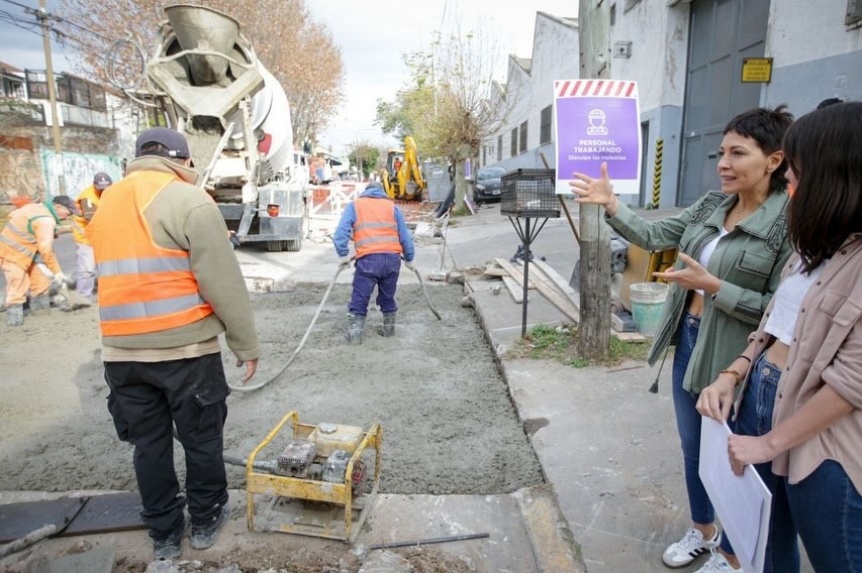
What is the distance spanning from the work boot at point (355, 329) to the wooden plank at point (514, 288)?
1.98 meters

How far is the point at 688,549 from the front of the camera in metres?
2.40

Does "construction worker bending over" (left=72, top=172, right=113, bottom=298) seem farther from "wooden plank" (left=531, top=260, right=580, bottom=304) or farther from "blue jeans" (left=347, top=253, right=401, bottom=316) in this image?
"wooden plank" (left=531, top=260, right=580, bottom=304)

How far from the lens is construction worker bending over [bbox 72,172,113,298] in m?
7.20

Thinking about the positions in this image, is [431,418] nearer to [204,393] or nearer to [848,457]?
[204,393]

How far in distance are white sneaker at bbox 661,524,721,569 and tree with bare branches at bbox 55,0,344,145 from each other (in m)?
16.1

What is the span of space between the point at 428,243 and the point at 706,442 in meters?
11.4

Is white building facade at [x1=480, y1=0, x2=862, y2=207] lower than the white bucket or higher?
higher

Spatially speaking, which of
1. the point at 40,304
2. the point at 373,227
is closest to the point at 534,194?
the point at 373,227

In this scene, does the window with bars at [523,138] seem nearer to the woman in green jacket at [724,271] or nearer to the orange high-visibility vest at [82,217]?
the orange high-visibility vest at [82,217]

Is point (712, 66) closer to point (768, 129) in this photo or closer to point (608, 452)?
point (608, 452)

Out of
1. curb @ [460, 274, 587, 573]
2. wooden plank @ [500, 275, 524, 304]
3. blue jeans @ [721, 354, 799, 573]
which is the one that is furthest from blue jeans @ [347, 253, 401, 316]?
blue jeans @ [721, 354, 799, 573]

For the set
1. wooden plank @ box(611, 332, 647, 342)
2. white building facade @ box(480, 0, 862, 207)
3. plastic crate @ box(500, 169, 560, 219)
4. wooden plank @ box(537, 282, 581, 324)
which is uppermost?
white building facade @ box(480, 0, 862, 207)

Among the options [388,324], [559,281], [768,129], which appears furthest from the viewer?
[559,281]

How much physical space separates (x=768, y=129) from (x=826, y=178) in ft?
2.60
